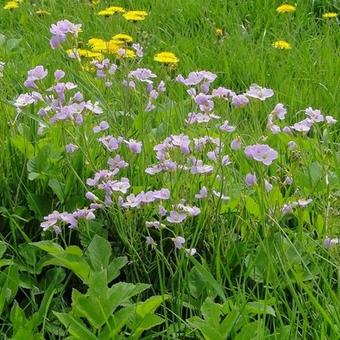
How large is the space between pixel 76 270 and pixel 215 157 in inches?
14.1

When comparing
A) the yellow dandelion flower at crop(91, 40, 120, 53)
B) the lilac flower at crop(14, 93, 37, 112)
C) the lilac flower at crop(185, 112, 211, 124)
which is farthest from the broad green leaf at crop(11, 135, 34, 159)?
the yellow dandelion flower at crop(91, 40, 120, 53)

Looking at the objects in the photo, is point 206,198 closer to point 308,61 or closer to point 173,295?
point 173,295

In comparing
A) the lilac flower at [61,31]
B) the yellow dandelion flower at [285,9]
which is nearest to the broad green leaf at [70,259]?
the lilac flower at [61,31]

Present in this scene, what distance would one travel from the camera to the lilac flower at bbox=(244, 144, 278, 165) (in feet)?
4.80

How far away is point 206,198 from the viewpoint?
5.39 ft

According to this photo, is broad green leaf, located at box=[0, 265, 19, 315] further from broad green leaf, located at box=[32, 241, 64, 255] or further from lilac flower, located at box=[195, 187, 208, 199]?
lilac flower, located at box=[195, 187, 208, 199]

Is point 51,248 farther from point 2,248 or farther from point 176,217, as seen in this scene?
point 176,217

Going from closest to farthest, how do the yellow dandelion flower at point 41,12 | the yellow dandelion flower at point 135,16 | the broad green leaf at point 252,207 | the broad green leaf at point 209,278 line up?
the broad green leaf at point 209,278, the broad green leaf at point 252,207, the yellow dandelion flower at point 135,16, the yellow dandelion flower at point 41,12

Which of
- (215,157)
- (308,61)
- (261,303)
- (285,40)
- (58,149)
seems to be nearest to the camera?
(261,303)

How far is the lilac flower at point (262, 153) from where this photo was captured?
1462 millimetres

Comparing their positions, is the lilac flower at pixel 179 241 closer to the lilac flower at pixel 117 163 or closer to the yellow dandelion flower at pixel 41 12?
the lilac flower at pixel 117 163

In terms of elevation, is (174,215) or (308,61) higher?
(174,215)

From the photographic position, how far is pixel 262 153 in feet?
4.82

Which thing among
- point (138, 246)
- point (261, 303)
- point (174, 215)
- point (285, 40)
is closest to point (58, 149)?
point (138, 246)
